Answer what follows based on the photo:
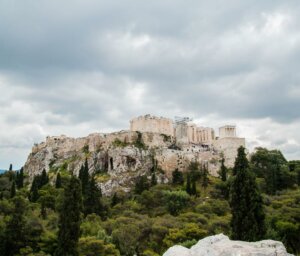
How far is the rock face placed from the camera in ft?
32.6

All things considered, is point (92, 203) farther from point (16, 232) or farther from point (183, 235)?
point (16, 232)

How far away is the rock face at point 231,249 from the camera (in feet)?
32.6

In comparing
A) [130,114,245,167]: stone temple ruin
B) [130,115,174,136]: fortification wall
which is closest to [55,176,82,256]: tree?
[130,114,245,167]: stone temple ruin

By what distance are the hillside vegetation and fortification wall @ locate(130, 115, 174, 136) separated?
3533 cm

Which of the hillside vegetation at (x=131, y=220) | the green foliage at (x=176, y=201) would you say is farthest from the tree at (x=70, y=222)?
the green foliage at (x=176, y=201)

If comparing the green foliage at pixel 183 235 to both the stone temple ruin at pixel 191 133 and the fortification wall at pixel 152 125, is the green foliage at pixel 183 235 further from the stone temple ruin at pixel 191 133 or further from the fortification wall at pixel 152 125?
the fortification wall at pixel 152 125

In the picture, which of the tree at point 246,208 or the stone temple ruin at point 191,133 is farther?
the stone temple ruin at point 191,133

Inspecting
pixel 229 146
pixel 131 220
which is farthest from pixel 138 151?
pixel 131 220

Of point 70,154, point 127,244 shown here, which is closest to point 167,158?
point 70,154

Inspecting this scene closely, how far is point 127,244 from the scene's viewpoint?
3828 centimetres

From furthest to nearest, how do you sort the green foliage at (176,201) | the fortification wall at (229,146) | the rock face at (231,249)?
the fortification wall at (229,146)
the green foliage at (176,201)
the rock face at (231,249)

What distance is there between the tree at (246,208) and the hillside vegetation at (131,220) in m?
0.15

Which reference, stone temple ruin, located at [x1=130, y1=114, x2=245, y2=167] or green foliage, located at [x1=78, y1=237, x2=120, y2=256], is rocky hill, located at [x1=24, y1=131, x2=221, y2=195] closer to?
stone temple ruin, located at [x1=130, y1=114, x2=245, y2=167]

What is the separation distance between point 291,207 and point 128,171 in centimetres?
4701
